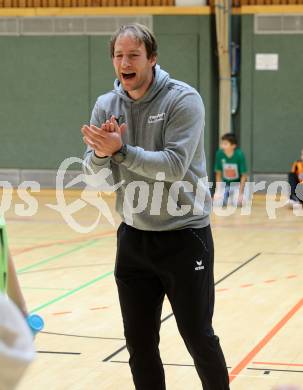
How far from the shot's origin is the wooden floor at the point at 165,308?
212 inches

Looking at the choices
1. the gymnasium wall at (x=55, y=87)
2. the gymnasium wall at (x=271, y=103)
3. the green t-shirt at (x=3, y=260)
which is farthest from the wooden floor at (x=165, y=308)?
the gymnasium wall at (x=55, y=87)

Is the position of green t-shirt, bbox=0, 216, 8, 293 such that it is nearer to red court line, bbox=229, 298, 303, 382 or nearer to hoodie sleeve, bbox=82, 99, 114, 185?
hoodie sleeve, bbox=82, 99, 114, 185

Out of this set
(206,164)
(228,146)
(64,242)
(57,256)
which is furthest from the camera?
(228,146)

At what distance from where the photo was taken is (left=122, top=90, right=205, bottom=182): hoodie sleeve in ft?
11.3

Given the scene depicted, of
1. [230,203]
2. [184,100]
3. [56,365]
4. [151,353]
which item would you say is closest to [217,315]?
[56,365]

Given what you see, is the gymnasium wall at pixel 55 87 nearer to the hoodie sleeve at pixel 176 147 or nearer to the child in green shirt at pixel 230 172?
the child in green shirt at pixel 230 172

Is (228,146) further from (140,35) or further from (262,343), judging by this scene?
(140,35)

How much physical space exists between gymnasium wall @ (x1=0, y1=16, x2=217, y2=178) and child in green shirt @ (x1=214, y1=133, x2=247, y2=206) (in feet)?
5.52

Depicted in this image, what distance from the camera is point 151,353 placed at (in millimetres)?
3861

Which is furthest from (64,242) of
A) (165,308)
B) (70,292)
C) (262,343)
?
(262,343)

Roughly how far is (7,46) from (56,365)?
12680mm

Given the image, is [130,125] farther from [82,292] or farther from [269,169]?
[269,169]

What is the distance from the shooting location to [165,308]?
7309 millimetres

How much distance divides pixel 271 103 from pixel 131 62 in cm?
1337
